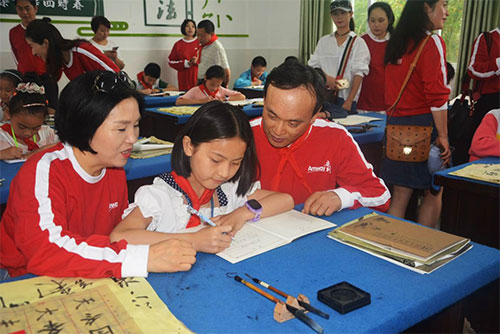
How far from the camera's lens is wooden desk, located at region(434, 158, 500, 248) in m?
1.92

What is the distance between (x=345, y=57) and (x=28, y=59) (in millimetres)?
2966

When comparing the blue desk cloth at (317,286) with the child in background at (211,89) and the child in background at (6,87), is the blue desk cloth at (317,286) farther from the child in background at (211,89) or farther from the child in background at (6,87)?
the child in background at (211,89)

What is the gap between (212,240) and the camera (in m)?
1.14

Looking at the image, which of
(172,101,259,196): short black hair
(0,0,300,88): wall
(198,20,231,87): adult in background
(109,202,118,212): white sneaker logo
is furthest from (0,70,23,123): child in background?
(198,20,231,87): adult in background

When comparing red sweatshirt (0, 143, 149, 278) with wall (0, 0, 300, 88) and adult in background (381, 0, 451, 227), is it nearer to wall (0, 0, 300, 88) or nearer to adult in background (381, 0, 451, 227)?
adult in background (381, 0, 451, 227)

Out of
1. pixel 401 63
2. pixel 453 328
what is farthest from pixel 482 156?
pixel 453 328

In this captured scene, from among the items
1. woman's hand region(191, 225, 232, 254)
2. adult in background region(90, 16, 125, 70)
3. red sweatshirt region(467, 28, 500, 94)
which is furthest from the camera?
adult in background region(90, 16, 125, 70)

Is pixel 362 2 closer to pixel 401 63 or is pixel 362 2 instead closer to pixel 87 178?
pixel 401 63

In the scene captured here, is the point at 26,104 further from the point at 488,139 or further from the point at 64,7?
the point at 64,7

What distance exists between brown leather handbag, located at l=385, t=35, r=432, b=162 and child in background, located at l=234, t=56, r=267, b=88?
461 centimetres

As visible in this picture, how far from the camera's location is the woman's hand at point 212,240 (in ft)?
3.74

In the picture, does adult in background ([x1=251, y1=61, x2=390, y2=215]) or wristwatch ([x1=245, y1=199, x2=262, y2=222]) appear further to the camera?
adult in background ([x1=251, y1=61, x2=390, y2=215])

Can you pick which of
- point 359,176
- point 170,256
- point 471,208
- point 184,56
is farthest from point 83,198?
point 184,56

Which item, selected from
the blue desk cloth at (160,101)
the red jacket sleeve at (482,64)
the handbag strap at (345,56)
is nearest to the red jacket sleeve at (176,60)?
the blue desk cloth at (160,101)
